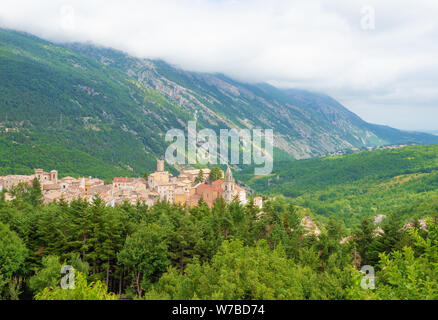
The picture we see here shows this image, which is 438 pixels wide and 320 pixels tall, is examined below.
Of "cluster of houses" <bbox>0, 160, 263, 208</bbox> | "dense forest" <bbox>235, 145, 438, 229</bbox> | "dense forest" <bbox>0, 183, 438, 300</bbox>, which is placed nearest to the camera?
"dense forest" <bbox>0, 183, 438, 300</bbox>

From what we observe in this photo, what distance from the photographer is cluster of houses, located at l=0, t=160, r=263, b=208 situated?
2881 inches

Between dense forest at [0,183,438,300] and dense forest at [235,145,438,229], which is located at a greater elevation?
dense forest at [235,145,438,229]

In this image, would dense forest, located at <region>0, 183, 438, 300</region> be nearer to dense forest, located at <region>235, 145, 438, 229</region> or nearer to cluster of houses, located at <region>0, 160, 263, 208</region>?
cluster of houses, located at <region>0, 160, 263, 208</region>

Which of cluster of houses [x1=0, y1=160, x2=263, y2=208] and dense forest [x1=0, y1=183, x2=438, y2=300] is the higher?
cluster of houses [x1=0, y1=160, x2=263, y2=208]

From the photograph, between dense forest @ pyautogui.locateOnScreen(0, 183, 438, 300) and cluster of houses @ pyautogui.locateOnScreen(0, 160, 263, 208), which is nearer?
dense forest @ pyautogui.locateOnScreen(0, 183, 438, 300)

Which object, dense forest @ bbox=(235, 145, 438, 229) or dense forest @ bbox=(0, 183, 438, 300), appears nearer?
dense forest @ bbox=(0, 183, 438, 300)

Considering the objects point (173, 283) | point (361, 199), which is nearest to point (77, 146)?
point (361, 199)

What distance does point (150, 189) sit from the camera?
87.9 metres

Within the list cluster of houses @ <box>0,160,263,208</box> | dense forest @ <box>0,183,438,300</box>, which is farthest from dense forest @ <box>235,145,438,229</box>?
dense forest @ <box>0,183,438,300</box>

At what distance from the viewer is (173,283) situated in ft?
84.3

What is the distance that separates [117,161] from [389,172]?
146 meters

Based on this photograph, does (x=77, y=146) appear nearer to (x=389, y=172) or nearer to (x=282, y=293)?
(x=389, y=172)

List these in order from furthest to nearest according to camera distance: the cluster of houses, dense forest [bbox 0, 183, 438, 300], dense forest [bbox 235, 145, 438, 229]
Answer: dense forest [bbox 235, 145, 438, 229]
the cluster of houses
dense forest [bbox 0, 183, 438, 300]

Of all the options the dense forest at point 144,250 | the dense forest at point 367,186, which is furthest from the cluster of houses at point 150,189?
the dense forest at point 367,186
